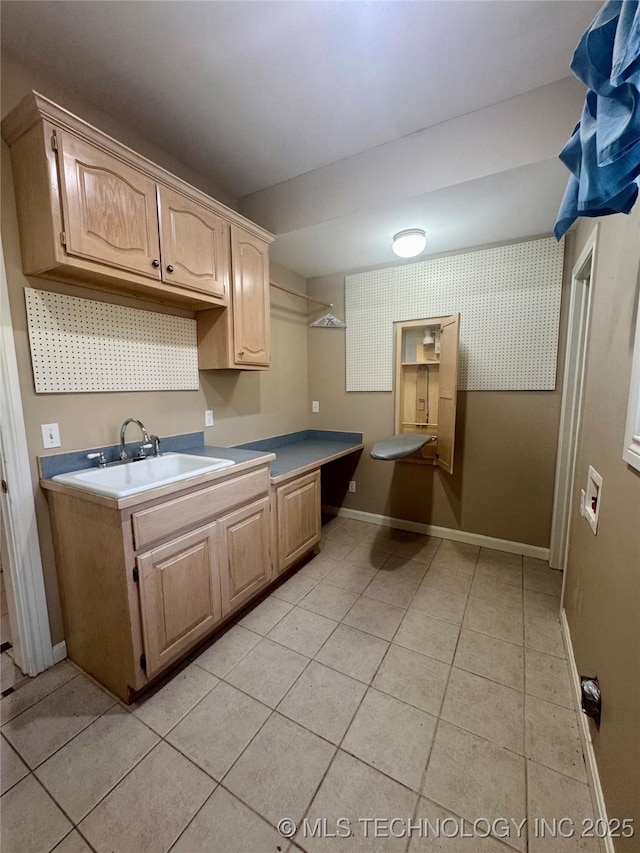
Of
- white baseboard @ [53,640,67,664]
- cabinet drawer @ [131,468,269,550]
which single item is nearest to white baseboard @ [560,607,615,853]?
cabinet drawer @ [131,468,269,550]

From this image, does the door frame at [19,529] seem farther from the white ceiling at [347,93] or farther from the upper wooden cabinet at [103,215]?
the white ceiling at [347,93]

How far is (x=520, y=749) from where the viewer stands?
4.09 feet

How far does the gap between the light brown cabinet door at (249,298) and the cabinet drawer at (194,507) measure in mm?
844

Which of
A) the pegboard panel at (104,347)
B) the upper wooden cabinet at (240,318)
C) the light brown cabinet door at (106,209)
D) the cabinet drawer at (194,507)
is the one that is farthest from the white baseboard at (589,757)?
the light brown cabinet door at (106,209)

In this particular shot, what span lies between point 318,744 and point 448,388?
2183 millimetres

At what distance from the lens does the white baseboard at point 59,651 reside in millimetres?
1645

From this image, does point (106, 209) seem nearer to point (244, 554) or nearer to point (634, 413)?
point (244, 554)

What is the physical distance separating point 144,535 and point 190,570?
34 centimetres

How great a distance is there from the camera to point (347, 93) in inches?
63.6

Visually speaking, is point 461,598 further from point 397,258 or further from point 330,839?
point 397,258

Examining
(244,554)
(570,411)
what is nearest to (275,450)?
(244,554)

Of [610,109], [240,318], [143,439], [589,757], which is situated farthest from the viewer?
[240,318]

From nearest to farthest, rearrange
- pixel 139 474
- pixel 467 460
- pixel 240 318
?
pixel 139 474
pixel 240 318
pixel 467 460

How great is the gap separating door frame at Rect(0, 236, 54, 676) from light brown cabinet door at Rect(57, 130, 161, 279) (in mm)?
358
